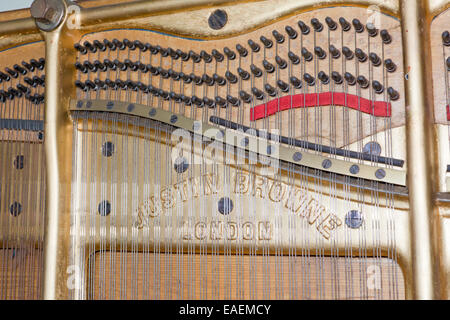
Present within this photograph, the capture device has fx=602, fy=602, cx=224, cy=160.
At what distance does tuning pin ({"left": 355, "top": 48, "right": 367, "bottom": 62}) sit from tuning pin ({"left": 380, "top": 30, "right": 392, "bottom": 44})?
3.5 inches

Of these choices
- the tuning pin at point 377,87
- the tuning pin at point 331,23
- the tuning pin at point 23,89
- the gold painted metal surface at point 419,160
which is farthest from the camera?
the tuning pin at point 23,89

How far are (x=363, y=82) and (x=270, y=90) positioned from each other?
0.35 metres

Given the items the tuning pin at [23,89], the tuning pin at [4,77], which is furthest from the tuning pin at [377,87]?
the tuning pin at [4,77]

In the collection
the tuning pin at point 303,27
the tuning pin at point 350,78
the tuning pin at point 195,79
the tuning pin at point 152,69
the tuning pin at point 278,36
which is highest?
the tuning pin at point 303,27

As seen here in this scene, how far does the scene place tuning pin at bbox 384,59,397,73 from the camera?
2.13m

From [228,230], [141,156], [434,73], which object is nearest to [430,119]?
[434,73]

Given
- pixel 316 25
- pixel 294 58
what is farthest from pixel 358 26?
pixel 294 58

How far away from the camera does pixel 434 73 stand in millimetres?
2127

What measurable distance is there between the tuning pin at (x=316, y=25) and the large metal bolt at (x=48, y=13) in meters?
1.12

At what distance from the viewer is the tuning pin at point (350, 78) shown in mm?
2164

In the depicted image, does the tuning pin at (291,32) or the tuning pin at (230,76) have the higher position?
the tuning pin at (291,32)

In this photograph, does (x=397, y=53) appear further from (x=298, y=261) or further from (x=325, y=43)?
(x=298, y=261)

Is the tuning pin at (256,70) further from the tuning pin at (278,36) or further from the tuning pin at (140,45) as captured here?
the tuning pin at (140,45)

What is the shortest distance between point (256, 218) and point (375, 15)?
87 centimetres
